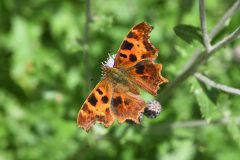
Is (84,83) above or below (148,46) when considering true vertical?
above

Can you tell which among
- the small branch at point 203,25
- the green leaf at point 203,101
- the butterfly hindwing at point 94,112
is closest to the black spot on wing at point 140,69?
the butterfly hindwing at point 94,112

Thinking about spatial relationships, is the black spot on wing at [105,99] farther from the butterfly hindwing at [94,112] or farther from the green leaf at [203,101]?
the green leaf at [203,101]

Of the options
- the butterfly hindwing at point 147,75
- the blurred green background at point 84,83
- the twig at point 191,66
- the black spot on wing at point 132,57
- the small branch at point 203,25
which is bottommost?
the butterfly hindwing at point 147,75

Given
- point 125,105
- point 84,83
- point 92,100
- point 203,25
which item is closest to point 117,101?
point 125,105

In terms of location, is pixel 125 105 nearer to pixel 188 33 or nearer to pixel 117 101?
pixel 117 101

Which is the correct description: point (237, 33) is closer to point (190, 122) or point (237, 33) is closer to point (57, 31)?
point (190, 122)

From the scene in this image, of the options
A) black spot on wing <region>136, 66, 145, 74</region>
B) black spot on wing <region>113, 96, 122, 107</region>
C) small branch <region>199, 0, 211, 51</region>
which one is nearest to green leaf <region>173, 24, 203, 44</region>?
small branch <region>199, 0, 211, 51</region>

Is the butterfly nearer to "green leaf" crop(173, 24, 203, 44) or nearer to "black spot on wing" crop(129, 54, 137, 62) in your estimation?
"black spot on wing" crop(129, 54, 137, 62)

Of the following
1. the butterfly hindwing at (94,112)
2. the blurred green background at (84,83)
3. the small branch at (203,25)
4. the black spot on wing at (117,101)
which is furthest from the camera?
the blurred green background at (84,83)
